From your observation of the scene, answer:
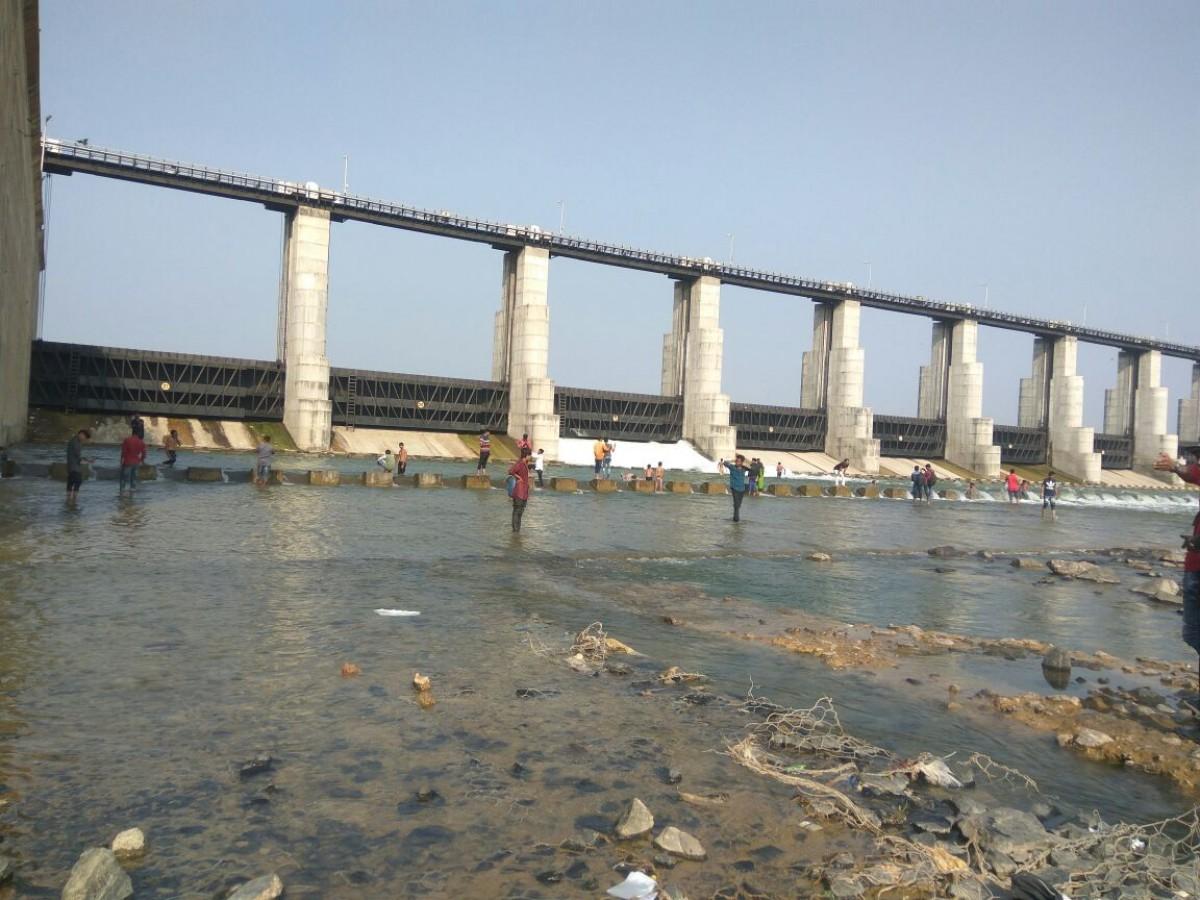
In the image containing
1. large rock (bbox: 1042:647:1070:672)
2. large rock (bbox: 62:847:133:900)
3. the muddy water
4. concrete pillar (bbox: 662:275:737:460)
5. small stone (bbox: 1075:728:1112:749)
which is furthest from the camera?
concrete pillar (bbox: 662:275:737:460)

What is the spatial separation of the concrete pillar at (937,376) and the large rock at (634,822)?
98.2 metres

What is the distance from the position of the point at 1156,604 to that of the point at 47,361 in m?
64.1

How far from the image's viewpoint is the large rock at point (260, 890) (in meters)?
4.11

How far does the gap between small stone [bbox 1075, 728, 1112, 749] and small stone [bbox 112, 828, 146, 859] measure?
7.08 meters

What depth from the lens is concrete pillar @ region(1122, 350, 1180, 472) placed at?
10681 cm

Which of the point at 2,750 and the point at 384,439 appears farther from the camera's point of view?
the point at 384,439

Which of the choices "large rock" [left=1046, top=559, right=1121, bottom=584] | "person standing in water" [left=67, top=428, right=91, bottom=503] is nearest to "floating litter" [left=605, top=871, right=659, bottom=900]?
"large rock" [left=1046, top=559, right=1121, bottom=584]

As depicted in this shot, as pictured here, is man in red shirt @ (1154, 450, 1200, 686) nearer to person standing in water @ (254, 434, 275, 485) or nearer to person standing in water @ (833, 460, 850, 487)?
person standing in water @ (254, 434, 275, 485)

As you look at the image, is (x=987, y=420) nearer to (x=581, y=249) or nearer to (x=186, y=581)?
(x=581, y=249)

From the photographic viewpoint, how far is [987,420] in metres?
91.9

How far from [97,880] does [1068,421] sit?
110521 mm

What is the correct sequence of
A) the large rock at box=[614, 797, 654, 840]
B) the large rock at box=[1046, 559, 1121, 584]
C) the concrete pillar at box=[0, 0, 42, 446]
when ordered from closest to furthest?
the large rock at box=[614, 797, 654, 840], the large rock at box=[1046, 559, 1121, 584], the concrete pillar at box=[0, 0, 42, 446]

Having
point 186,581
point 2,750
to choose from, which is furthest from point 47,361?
point 2,750

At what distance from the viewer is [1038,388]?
103 metres
